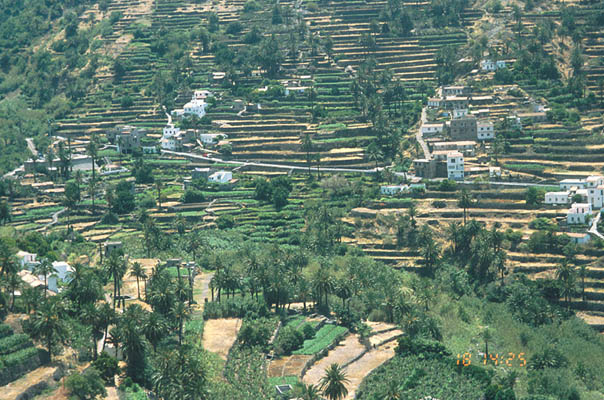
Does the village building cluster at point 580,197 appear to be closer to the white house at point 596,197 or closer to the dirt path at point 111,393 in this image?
the white house at point 596,197

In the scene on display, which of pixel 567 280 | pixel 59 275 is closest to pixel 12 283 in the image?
pixel 59 275

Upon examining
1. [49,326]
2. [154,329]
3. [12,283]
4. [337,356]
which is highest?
[12,283]

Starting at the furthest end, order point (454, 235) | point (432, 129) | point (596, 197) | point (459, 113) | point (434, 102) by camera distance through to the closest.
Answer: point (434, 102), point (459, 113), point (432, 129), point (596, 197), point (454, 235)

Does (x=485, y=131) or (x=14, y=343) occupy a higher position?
(x=485, y=131)

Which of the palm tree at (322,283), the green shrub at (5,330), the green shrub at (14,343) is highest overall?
the green shrub at (5,330)

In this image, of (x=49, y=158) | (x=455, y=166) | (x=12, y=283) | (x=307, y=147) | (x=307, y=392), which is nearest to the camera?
(x=307, y=392)

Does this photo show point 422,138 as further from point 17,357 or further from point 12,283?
point 17,357

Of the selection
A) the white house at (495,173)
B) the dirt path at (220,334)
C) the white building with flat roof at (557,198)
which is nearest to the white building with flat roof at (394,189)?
the white house at (495,173)

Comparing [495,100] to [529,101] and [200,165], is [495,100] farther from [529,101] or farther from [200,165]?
[200,165]
